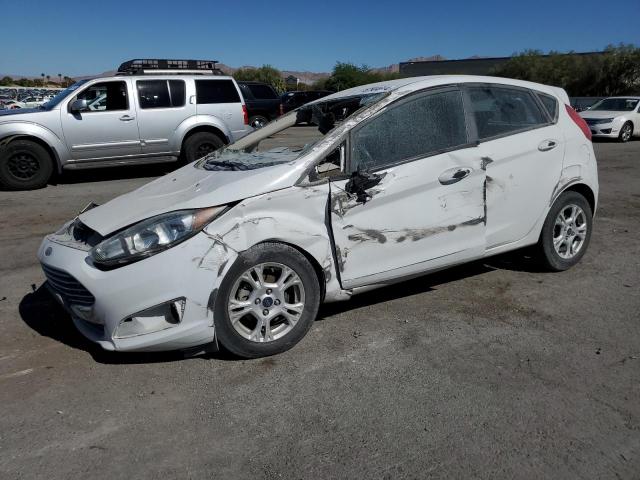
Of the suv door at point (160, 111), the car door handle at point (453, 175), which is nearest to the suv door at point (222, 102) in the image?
the suv door at point (160, 111)

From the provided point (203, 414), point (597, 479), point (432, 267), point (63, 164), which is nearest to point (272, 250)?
point (203, 414)

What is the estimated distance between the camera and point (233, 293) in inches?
135

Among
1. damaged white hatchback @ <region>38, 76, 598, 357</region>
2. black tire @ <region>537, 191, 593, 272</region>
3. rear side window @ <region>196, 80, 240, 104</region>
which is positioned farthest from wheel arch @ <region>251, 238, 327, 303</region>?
rear side window @ <region>196, 80, 240, 104</region>

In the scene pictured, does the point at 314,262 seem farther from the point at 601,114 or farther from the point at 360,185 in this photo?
the point at 601,114

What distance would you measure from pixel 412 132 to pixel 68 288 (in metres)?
2.52

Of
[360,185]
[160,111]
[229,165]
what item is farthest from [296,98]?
[360,185]

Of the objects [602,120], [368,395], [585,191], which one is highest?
[585,191]

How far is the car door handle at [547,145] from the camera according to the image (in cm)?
463

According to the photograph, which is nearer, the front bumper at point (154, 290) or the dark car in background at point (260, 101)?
the front bumper at point (154, 290)

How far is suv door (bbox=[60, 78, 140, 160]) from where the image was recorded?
9812 millimetres

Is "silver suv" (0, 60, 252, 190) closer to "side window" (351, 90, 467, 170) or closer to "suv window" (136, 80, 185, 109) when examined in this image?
"suv window" (136, 80, 185, 109)

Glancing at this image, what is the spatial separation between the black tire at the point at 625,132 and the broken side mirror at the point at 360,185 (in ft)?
58.0

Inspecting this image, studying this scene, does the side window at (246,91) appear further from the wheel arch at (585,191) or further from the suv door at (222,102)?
the wheel arch at (585,191)

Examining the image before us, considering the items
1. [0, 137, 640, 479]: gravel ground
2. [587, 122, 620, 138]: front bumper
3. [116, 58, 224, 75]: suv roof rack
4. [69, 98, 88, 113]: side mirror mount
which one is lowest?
[0, 137, 640, 479]: gravel ground
